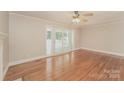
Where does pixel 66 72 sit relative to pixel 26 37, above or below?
below

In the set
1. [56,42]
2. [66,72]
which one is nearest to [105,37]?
[56,42]

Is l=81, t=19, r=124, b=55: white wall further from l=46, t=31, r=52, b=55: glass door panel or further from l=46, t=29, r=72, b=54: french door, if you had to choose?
l=46, t=31, r=52, b=55: glass door panel

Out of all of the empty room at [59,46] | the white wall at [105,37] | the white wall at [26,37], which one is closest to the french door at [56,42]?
the empty room at [59,46]

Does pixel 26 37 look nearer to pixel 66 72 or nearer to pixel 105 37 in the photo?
pixel 66 72

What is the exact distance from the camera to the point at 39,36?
539cm

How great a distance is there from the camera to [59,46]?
696 cm

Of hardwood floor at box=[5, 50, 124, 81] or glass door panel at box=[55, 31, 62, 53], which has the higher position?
glass door panel at box=[55, 31, 62, 53]

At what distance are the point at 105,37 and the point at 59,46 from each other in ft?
10.0

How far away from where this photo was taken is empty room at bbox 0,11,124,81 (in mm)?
3211

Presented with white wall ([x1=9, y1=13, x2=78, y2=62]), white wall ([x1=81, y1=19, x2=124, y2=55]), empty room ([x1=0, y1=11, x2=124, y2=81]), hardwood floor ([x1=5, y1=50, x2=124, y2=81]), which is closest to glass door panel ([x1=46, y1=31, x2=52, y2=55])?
empty room ([x1=0, y1=11, x2=124, y2=81])

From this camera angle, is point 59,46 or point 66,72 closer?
point 66,72
